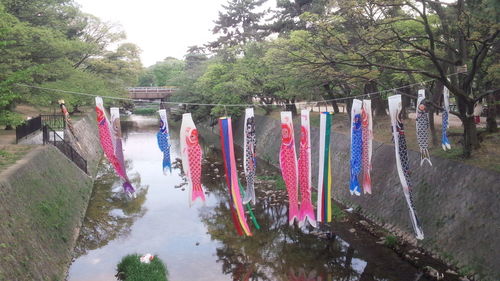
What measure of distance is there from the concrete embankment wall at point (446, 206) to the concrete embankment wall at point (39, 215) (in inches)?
478

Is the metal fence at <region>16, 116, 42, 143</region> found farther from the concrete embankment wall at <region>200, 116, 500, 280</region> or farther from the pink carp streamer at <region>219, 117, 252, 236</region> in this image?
the concrete embankment wall at <region>200, 116, 500, 280</region>

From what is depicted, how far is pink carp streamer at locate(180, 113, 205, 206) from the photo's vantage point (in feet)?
39.8

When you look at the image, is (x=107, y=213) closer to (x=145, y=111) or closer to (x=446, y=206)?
(x=446, y=206)

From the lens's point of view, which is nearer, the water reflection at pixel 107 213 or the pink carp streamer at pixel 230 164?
the pink carp streamer at pixel 230 164

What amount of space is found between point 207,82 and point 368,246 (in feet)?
Result: 84.2

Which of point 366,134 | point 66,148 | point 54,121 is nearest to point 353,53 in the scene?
point 366,134

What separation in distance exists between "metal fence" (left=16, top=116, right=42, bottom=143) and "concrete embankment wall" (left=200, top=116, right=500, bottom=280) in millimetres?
16910

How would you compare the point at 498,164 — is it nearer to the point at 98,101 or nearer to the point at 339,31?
the point at 339,31

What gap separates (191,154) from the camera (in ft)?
40.5

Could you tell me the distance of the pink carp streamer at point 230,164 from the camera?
11930mm

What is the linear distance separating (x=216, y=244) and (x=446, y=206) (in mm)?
8574

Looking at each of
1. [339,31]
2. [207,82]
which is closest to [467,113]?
[339,31]

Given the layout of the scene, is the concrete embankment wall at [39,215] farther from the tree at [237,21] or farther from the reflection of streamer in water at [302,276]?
the tree at [237,21]

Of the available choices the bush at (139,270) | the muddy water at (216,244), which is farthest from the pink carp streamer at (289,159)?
the bush at (139,270)
